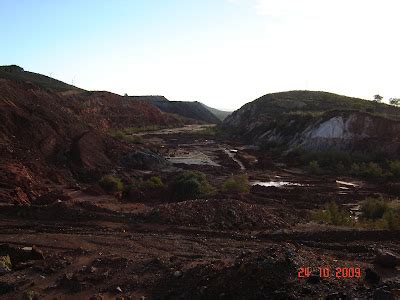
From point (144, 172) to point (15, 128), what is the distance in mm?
7929

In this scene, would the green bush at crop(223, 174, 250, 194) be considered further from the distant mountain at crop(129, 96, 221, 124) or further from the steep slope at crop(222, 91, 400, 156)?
the distant mountain at crop(129, 96, 221, 124)

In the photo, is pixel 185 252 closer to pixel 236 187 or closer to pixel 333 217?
pixel 333 217

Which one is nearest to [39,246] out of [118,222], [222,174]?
[118,222]

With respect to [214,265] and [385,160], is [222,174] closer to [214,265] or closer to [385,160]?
[385,160]

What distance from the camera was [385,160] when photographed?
3312cm

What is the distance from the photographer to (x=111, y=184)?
22547mm
